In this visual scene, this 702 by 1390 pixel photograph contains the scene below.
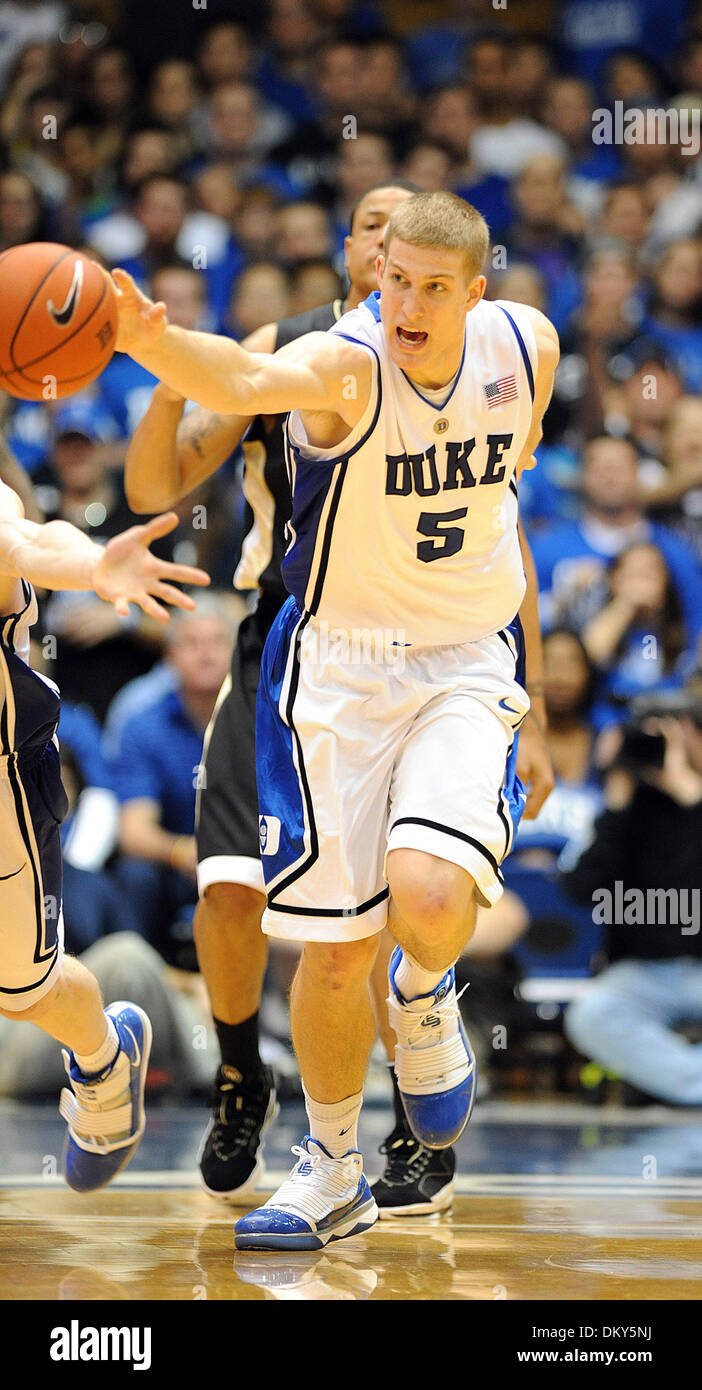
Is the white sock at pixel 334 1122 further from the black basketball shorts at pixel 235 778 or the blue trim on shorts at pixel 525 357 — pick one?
the blue trim on shorts at pixel 525 357

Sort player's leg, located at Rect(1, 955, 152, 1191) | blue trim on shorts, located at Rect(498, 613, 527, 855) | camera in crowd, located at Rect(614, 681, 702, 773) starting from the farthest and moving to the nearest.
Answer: camera in crowd, located at Rect(614, 681, 702, 773)
player's leg, located at Rect(1, 955, 152, 1191)
blue trim on shorts, located at Rect(498, 613, 527, 855)

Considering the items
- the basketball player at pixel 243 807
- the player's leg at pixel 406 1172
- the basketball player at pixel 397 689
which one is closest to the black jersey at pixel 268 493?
the basketball player at pixel 243 807

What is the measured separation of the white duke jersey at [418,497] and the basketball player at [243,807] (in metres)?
0.76

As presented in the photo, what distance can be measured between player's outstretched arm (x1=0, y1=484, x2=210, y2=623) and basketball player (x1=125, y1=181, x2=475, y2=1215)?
4.08ft

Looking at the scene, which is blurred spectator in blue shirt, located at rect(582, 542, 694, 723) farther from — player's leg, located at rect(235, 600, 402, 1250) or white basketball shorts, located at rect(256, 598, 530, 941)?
player's leg, located at rect(235, 600, 402, 1250)

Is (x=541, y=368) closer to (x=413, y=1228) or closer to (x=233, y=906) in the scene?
(x=233, y=906)

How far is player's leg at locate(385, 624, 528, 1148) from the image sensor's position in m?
3.59

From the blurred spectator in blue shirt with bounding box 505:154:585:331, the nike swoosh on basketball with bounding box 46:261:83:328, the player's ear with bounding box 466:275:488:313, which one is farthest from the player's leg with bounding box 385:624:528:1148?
the blurred spectator in blue shirt with bounding box 505:154:585:331

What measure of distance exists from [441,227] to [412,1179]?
2533mm

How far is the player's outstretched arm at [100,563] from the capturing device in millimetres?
2834

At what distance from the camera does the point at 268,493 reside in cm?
471

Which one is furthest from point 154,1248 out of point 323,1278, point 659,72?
point 659,72

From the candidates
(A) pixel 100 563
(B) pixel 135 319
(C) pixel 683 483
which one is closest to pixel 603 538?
(C) pixel 683 483

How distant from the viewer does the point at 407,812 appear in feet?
11.9
